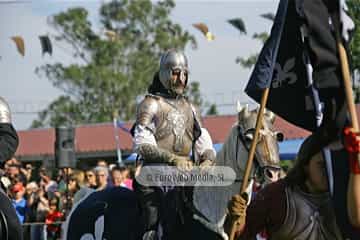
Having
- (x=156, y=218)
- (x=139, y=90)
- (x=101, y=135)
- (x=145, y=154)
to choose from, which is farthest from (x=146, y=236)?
(x=139, y=90)

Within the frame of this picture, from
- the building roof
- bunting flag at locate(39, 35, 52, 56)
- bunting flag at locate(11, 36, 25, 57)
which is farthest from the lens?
the building roof

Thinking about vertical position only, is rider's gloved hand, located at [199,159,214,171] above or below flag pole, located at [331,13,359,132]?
below

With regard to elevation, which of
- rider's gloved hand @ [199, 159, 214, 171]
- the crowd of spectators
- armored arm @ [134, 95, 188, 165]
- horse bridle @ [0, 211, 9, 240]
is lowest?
the crowd of spectators

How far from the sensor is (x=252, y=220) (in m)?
4.80

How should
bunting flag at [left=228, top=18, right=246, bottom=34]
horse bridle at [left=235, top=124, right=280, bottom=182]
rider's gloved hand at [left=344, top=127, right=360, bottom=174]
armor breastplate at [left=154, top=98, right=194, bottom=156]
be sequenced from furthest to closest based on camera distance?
bunting flag at [left=228, top=18, right=246, bottom=34] → armor breastplate at [left=154, top=98, right=194, bottom=156] → horse bridle at [left=235, top=124, right=280, bottom=182] → rider's gloved hand at [left=344, top=127, right=360, bottom=174]

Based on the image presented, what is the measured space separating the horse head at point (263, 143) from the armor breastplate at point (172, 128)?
42 cm

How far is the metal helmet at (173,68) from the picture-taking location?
755cm

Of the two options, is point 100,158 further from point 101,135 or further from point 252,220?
point 252,220

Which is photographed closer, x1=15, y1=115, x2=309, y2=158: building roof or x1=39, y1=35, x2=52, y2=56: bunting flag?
x1=39, y1=35, x2=52, y2=56: bunting flag

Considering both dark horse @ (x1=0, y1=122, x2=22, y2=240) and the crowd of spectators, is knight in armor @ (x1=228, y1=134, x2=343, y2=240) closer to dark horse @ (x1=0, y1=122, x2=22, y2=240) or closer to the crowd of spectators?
dark horse @ (x1=0, y1=122, x2=22, y2=240)

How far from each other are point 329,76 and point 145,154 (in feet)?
9.84

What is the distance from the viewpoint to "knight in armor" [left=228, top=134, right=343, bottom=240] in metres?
4.70

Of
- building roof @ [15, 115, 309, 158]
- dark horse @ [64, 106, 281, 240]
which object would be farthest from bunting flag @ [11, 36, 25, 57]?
building roof @ [15, 115, 309, 158]

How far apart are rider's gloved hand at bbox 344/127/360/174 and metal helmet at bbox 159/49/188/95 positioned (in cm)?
346
